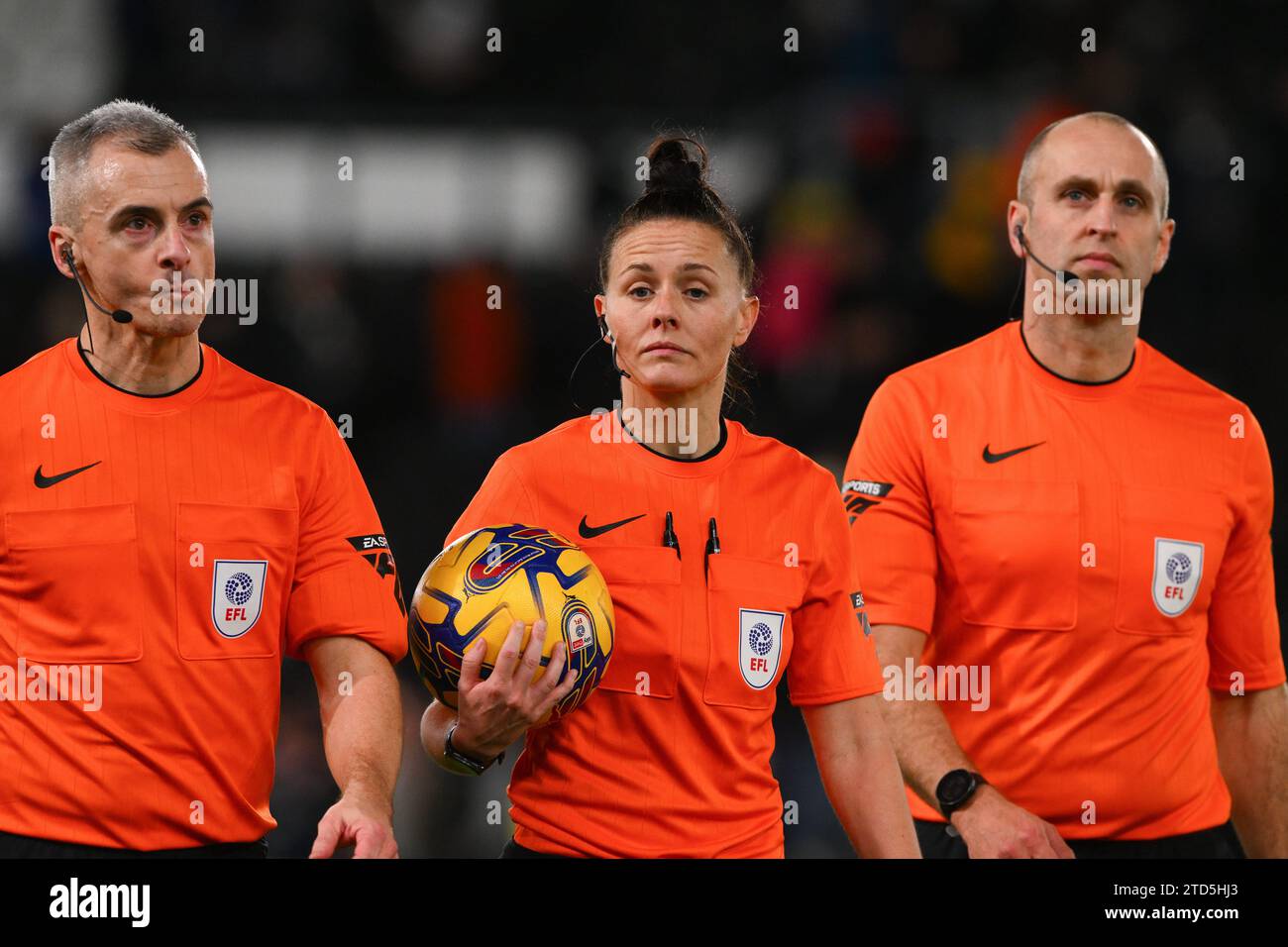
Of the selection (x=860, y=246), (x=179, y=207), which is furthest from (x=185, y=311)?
(x=860, y=246)

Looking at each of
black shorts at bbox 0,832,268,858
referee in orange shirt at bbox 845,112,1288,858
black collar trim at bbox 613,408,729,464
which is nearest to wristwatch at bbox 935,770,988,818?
referee in orange shirt at bbox 845,112,1288,858

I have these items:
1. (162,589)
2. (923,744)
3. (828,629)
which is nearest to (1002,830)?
(923,744)

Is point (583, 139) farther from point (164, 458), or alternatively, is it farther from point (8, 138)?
point (164, 458)

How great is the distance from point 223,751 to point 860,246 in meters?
4.67

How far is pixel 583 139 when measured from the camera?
340 inches

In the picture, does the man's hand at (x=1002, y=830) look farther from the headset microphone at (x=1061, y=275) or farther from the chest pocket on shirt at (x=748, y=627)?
the headset microphone at (x=1061, y=275)

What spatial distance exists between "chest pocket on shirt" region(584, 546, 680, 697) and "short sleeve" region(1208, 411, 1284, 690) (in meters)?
1.66

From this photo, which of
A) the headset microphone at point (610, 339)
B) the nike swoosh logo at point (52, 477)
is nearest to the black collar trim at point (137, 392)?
the nike swoosh logo at point (52, 477)

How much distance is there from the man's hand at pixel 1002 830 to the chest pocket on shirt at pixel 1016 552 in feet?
1.56

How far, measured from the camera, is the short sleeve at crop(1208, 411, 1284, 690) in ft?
15.2

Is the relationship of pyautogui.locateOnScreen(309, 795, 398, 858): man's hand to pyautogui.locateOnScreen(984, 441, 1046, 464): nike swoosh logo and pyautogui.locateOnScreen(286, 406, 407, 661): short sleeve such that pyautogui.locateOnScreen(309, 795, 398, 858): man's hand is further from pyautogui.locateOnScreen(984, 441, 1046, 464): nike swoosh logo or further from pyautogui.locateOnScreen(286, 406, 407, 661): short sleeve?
pyautogui.locateOnScreen(984, 441, 1046, 464): nike swoosh logo

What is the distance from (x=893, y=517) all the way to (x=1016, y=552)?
1.08 ft

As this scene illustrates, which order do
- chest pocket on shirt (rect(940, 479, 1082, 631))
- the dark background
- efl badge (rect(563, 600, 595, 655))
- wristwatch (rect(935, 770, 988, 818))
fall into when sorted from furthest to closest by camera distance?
the dark background
chest pocket on shirt (rect(940, 479, 1082, 631))
wristwatch (rect(935, 770, 988, 818))
efl badge (rect(563, 600, 595, 655))

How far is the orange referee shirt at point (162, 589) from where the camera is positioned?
3775mm
